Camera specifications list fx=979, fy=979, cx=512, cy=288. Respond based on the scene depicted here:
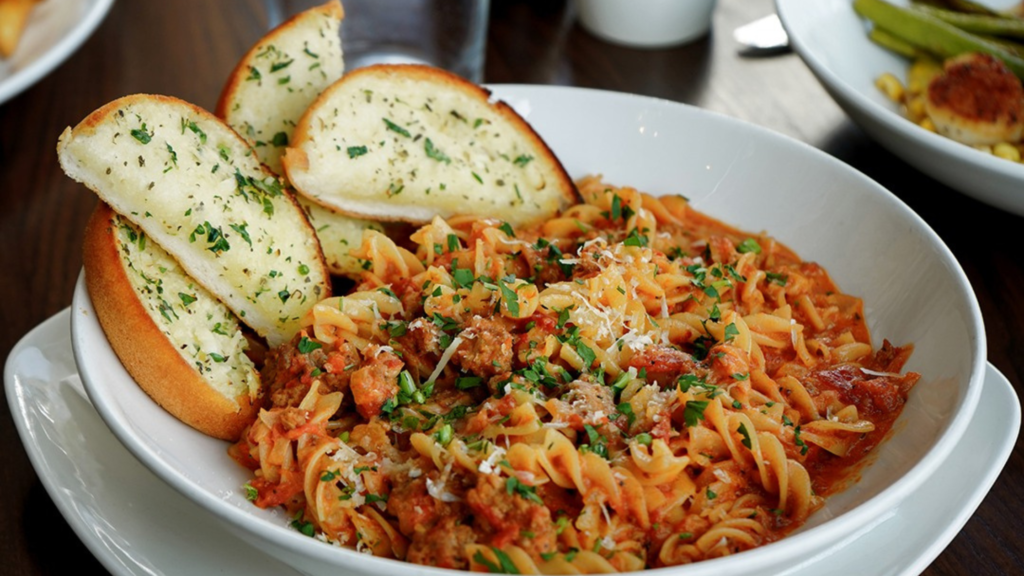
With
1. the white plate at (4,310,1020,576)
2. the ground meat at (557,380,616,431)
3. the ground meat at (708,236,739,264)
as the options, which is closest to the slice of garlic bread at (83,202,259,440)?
the white plate at (4,310,1020,576)

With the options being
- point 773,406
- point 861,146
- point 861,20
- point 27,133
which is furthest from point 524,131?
point 27,133

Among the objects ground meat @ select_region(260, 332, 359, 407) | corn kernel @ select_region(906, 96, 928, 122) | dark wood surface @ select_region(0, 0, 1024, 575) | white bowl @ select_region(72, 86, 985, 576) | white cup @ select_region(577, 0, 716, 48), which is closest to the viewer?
white bowl @ select_region(72, 86, 985, 576)

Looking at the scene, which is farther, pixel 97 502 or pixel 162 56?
pixel 162 56

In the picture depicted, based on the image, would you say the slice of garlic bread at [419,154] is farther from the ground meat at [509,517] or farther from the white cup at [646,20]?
the white cup at [646,20]

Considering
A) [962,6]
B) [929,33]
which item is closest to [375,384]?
[929,33]

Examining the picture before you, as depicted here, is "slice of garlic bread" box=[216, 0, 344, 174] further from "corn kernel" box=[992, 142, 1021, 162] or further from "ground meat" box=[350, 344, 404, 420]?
"corn kernel" box=[992, 142, 1021, 162]

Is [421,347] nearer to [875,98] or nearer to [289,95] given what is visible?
[289,95]

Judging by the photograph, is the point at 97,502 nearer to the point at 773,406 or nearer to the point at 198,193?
the point at 198,193
